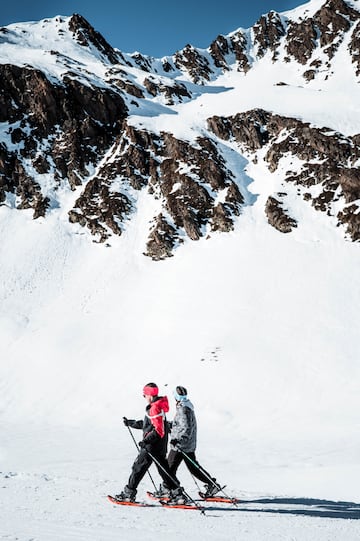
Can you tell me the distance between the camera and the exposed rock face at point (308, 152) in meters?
35.0

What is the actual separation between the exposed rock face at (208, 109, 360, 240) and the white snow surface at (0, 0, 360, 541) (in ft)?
5.51

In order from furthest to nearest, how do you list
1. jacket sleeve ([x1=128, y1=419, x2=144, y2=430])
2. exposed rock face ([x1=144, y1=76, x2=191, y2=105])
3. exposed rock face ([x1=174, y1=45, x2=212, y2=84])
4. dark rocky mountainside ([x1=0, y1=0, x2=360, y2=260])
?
1. exposed rock face ([x1=174, y1=45, x2=212, y2=84])
2. exposed rock face ([x1=144, y1=76, x2=191, y2=105])
3. dark rocky mountainside ([x1=0, y1=0, x2=360, y2=260])
4. jacket sleeve ([x1=128, y1=419, x2=144, y2=430])

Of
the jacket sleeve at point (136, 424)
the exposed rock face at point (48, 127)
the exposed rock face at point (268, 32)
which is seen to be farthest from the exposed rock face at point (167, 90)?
the jacket sleeve at point (136, 424)

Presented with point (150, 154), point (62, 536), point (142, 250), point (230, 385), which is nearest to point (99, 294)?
Result: point (142, 250)

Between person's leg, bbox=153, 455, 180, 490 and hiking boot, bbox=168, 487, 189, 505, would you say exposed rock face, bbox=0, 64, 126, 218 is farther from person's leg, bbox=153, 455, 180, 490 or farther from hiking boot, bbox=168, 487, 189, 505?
hiking boot, bbox=168, 487, 189, 505

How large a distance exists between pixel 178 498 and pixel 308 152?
4145cm

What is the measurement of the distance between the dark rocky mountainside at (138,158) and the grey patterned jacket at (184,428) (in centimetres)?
2711

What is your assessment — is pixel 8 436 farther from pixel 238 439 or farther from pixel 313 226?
pixel 313 226

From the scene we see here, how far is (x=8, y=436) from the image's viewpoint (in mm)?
15703

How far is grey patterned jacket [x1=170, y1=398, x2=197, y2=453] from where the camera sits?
6.80 m

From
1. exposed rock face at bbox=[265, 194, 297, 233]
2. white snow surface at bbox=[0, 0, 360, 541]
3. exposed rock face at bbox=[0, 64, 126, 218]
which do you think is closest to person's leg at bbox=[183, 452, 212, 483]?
white snow surface at bbox=[0, 0, 360, 541]

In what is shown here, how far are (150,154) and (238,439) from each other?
37040 millimetres

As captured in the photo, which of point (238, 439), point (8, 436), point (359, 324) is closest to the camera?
point (238, 439)

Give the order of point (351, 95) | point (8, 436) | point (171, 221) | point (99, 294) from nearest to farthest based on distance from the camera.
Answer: point (8, 436)
point (99, 294)
point (171, 221)
point (351, 95)
